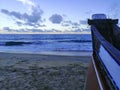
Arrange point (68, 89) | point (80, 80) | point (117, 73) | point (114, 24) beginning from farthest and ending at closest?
point (80, 80), point (68, 89), point (114, 24), point (117, 73)

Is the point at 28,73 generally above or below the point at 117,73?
below

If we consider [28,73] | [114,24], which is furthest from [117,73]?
[28,73]

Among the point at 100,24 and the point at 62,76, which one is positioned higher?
the point at 100,24

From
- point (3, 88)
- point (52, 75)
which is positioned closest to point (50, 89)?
point (3, 88)

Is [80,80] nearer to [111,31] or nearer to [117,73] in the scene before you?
[111,31]

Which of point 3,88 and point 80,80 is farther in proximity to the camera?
point 80,80

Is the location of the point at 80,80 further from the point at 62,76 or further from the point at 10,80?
the point at 10,80

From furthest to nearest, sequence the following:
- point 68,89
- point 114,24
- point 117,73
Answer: point 68,89
point 114,24
point 117,73

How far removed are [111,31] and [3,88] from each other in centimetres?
306

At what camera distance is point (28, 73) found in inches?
330

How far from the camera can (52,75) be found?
795 centimetres

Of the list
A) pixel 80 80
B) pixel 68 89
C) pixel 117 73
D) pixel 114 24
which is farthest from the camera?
pixel 80 80

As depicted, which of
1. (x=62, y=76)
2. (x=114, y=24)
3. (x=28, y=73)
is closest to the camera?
(x=114, y=24)

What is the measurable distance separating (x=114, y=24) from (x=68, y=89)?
2.07 metres
